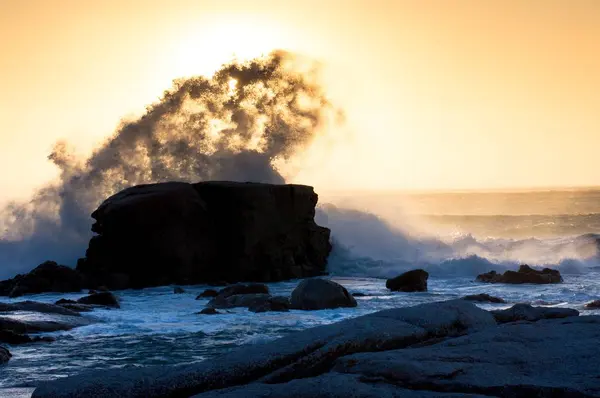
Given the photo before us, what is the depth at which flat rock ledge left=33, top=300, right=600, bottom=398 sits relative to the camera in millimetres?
5566

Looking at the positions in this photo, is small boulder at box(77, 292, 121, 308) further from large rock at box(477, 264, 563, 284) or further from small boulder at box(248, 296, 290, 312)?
large rock at box(477, 264, 563, 284)

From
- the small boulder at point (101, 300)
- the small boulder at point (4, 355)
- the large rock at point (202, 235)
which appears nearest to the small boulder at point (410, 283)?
the large rock at point (202, 235)

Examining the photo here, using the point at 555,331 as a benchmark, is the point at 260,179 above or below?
above

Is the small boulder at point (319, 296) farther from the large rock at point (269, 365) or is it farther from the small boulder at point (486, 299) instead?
the large rock at point (269, 365)

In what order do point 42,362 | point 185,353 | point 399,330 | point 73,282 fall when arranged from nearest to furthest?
point 399,330 < point 42,362 < point 185,353 < point 73,282

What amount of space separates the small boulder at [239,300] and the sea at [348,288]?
528mm

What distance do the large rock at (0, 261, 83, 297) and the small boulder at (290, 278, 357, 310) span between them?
371 inches

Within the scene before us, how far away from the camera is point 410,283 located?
2448 centimetres

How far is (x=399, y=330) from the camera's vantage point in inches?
302

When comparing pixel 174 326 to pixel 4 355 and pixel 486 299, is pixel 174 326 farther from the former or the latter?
pixel 486 299

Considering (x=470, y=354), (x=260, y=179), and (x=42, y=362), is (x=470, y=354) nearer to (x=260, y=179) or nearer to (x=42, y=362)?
(x=42, y=362)

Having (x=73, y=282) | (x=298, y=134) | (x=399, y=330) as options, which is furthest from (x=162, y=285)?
(x=399, y=330)

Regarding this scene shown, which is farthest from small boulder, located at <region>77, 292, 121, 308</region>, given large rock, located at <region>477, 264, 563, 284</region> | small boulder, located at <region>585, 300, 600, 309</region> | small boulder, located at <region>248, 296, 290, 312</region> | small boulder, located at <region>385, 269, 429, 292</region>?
large rock, located at <region>477, 264, 563, 284</region>

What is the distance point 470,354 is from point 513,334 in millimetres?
843
